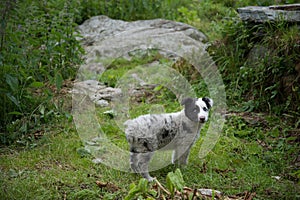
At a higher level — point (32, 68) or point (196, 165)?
point (32, 68)

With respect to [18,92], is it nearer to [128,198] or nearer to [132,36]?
[128,198]

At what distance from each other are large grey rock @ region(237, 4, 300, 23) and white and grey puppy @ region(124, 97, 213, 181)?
8.05 ft

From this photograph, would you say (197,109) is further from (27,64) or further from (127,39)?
(127,39)

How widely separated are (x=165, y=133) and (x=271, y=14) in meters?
2.95

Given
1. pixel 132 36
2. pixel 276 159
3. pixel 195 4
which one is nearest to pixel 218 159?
pixel 276 159

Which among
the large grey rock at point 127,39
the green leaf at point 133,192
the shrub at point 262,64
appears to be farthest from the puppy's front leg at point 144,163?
the large grey rock at point 127,39

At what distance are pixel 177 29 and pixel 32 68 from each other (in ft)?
12.9

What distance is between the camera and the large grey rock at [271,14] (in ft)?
20.9

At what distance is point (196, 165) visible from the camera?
16.0ft

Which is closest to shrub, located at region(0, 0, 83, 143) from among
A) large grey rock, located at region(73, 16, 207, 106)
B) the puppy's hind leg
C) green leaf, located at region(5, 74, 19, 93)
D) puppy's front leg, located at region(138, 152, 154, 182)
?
green leaf, located at region(5, 74, 19, 93)

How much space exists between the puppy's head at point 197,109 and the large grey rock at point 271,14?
8.05 ft

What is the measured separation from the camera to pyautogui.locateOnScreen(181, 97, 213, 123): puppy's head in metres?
4.50

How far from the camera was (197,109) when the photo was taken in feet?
15.0

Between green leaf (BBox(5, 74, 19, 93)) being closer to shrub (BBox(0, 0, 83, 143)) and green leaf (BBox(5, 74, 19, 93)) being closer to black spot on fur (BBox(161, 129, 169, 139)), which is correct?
shrub (BBox(0, 0, 83, 143))
